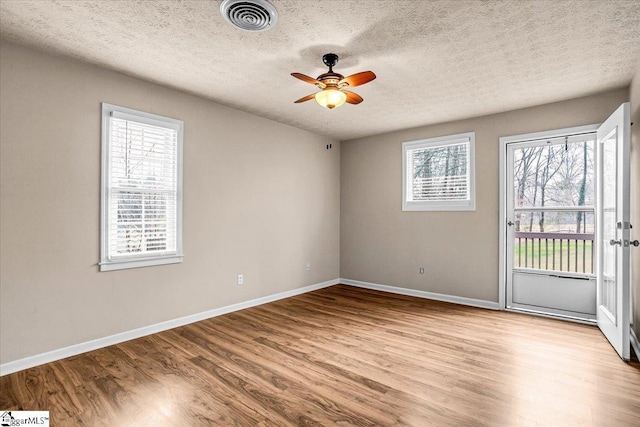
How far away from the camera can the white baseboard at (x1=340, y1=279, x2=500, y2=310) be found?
4.66 metres

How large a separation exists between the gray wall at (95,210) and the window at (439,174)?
6.52 ft

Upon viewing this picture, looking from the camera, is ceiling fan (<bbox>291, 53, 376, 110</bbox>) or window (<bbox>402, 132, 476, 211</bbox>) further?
window (<bbox>402, 132, 476, 211</bbox>)

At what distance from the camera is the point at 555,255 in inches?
167

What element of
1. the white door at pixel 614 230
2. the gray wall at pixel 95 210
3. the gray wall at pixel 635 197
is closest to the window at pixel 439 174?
the white door at pixel 614 230

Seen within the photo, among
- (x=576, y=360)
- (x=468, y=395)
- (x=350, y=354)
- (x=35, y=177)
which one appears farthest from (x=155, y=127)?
(x=576, y=360)

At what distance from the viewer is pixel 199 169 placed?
405 cm

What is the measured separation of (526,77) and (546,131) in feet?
3.82

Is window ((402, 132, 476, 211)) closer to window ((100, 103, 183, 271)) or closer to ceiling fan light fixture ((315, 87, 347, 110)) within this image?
ceiling fan light fixture ((315, 87, 347, 110))

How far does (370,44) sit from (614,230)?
2.86m

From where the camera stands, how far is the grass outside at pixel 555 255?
4.04 meters

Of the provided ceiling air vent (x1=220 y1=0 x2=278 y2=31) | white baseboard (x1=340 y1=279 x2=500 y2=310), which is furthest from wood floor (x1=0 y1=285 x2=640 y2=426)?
ceiling air vent (x1=220 y1=0 x2=278 y2=31)

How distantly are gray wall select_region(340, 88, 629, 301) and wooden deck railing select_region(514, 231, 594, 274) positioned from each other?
1.06 ft

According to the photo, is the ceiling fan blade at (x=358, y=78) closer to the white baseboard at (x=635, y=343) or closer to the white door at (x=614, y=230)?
the white door at (x=614, y=230)

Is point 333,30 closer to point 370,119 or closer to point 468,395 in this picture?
point 370,119
